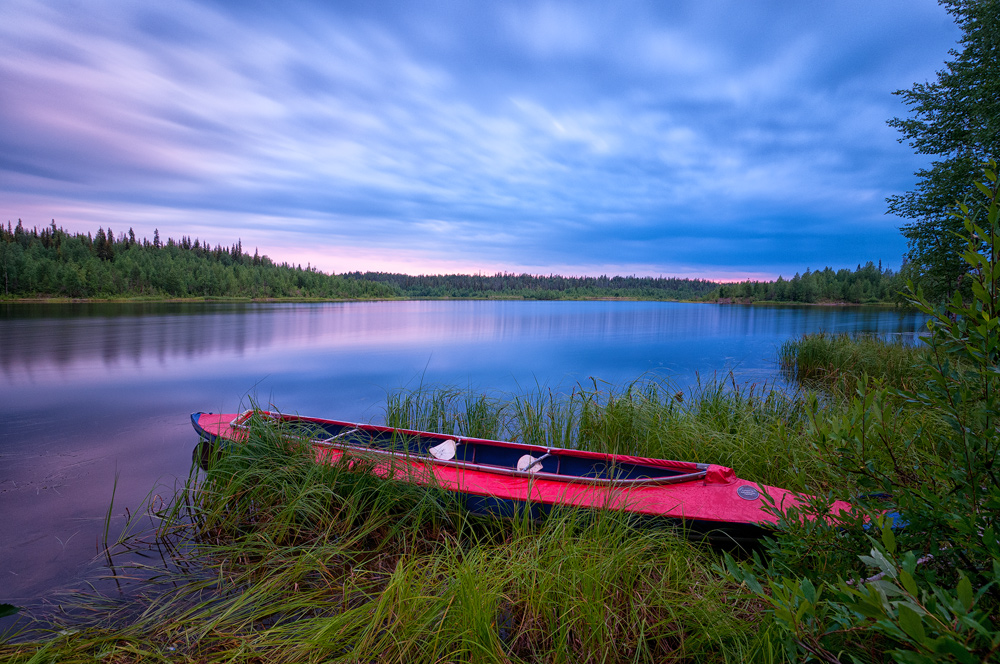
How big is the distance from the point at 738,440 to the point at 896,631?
579 centimetres

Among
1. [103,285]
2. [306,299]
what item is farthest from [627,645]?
[306,299]

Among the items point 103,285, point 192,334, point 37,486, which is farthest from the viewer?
point 103,285

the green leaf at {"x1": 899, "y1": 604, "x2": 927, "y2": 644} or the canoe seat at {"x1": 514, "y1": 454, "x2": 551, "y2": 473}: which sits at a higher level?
the green leaf at {"x1": 899, "y1": 604, "x2": 927, "y2": 644}

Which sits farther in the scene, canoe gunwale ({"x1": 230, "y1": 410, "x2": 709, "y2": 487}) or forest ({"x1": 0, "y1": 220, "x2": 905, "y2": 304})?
forest ({"x1": 0, "y1": 220, "x2": 905, "y2": 304})

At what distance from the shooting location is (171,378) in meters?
16.7

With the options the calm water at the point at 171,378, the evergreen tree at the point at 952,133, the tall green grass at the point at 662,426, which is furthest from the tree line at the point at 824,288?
the tall green grass at the point at 662,426

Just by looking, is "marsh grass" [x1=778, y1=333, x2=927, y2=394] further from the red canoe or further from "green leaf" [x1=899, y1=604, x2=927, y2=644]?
"green leaf" [x1=899, y1=604, x2=927, y2=644]

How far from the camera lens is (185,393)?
47.8ft

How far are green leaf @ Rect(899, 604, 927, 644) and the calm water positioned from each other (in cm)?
670

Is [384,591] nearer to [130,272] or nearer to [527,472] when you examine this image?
[527,472]

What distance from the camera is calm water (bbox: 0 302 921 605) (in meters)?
6.22

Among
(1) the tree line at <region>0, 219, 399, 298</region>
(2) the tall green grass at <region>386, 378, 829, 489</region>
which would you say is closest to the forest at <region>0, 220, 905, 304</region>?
(1) the tree line at <region>0, 219, 399, 298</region>

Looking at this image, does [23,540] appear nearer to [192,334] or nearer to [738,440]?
[738,440]

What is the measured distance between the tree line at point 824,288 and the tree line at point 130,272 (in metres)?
103
